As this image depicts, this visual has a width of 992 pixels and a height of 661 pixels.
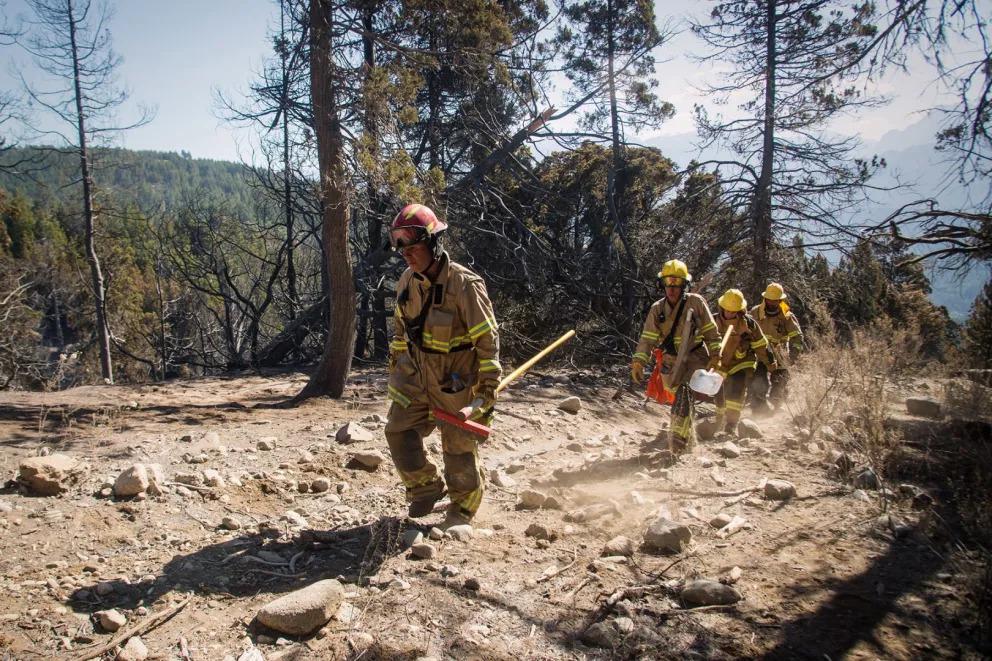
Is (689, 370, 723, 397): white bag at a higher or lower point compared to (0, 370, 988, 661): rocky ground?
higher

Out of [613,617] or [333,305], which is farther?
[333,305]

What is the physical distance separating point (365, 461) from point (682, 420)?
3.05 metres

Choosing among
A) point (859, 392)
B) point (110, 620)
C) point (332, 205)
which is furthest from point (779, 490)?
point (332, 205)

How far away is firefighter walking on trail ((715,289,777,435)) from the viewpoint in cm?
706

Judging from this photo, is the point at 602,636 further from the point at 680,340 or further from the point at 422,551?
the point at 680,340

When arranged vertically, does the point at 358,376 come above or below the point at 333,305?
below

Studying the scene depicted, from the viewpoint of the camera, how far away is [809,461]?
17.5 ft

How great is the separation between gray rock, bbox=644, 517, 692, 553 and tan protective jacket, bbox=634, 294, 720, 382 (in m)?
2.51

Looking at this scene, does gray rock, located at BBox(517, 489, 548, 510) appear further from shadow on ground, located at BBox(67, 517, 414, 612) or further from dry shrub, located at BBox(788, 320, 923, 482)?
dry shrub, located at BBox(788, 320, 923, 482)

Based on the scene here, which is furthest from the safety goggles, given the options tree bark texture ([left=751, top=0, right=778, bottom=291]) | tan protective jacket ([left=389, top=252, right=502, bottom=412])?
tree bark texture ([left=751, top=0, right=778, bottom=291])

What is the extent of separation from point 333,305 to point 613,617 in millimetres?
5399

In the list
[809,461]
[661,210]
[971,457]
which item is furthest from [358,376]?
[661,210]

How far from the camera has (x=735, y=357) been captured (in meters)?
7.16

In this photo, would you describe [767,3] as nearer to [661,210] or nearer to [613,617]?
[661,210]
